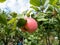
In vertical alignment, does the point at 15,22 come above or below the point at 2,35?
above

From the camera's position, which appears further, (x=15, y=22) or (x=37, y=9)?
(x=37, y=9)

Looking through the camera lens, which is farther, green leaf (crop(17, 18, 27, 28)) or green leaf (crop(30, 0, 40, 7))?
green leaf (crop(30, 0, 40, 7))

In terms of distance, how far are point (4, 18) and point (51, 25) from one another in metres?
0.40

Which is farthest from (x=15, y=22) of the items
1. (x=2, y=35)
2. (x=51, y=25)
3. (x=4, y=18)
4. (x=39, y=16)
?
(x=2, y=35)

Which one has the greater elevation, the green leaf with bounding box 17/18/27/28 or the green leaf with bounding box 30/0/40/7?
the green leaf with bounding box 30/0/40/7

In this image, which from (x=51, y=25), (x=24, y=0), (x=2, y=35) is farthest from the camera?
(x=24, y=0)

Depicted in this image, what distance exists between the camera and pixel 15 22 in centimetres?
59

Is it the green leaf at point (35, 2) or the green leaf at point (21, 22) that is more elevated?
the green leaf at point (35, 2)

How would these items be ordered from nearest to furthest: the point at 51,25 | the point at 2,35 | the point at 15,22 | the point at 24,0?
the point at 15,22
the point at 51,25
the point at 2,35
the point at 24,0

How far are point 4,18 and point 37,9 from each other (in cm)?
21

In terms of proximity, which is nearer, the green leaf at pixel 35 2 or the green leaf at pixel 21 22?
the green leaf at pixel 21 22

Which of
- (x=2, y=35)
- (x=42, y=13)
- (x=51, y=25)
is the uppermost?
(x=42, y=13)

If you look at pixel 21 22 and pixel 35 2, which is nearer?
pixel 21 22

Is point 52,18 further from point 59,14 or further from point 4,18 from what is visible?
point 4,18
